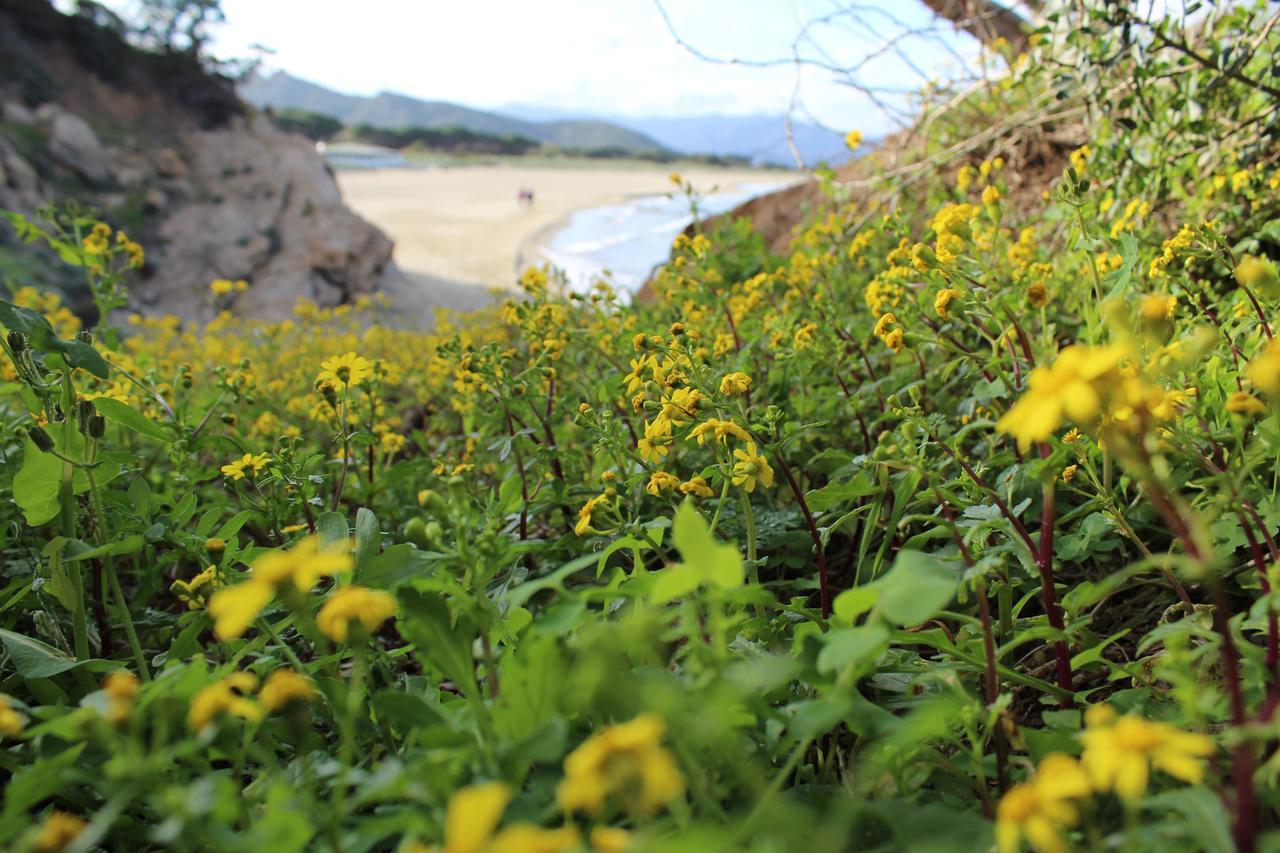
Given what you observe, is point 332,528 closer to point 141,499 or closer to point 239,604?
point 141,499

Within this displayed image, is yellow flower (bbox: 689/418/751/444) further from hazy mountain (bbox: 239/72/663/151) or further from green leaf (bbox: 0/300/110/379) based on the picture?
hazy mountain (bbox: 239/72/663/151)

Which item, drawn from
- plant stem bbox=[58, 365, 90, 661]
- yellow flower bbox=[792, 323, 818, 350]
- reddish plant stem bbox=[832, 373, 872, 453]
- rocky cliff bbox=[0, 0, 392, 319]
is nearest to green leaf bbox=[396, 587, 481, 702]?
plant stem bbox=[58, 365, 90, 661]

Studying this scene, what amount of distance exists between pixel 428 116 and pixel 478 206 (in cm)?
9863

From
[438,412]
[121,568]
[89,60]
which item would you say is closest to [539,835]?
[121,568]

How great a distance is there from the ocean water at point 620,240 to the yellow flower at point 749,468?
777 cm

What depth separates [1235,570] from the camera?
3.46 ft

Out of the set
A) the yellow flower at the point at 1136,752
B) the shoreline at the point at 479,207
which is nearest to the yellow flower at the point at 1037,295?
the yellow flower at the point at 1136,752

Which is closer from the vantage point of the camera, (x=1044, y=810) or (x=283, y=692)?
(x=1044, y=810)

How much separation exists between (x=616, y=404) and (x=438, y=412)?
3.12ft

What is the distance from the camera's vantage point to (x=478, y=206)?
25.5 meters

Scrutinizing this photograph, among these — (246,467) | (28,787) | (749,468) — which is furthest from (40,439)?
(749,468)

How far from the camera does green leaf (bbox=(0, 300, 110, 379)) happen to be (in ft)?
3.26

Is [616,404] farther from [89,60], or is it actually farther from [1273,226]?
[89,60]

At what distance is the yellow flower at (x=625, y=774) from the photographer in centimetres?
45
